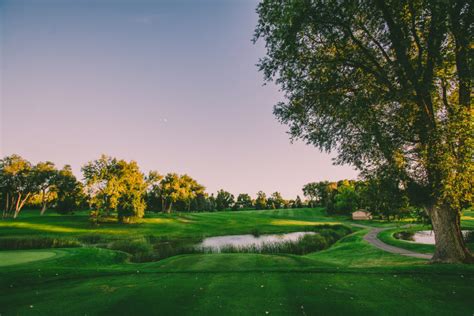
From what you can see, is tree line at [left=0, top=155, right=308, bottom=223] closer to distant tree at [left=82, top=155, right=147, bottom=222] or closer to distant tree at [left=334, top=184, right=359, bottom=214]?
distant tree at [left=82, top=155, right=147, bottom=222]

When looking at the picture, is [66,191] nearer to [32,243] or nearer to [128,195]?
[128,195]

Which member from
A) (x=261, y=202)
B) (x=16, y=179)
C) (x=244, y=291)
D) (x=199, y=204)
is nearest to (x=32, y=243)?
(x=244, y=291)

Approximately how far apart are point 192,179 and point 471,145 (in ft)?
247

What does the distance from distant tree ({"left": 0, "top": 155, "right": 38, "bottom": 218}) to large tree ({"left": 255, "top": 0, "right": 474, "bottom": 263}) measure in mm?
68804

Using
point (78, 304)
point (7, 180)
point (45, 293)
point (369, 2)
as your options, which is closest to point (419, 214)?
point (369, 2)

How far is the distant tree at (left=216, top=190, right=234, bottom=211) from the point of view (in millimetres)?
133825

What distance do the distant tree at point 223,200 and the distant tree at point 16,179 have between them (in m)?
83.2

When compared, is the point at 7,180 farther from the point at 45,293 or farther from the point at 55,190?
the point at 45,293

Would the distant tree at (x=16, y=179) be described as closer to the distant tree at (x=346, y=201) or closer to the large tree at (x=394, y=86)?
the large tree at (x=394, y=86)

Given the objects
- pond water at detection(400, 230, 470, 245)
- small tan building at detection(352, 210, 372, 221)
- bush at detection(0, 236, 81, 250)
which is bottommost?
small tan building at detection(352, 210, 372, 221)

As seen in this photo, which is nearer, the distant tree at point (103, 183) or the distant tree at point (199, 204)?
the distant tree at point (103, 183)

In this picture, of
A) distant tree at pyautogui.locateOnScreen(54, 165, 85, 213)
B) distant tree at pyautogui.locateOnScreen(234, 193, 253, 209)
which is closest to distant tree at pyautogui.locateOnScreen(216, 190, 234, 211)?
distant tree at pyautogui.locateOnScreen(234, 193, 253, 209)

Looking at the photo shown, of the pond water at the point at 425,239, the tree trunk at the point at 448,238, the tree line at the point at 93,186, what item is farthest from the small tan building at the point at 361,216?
the tree trunk at the point at 448,238

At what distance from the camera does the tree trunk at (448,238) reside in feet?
37.2
